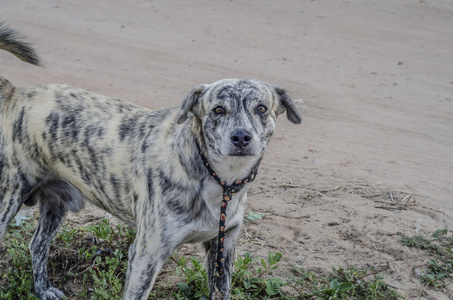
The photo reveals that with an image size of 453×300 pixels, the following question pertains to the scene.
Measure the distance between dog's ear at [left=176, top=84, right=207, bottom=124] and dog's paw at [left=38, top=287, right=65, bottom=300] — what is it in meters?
1.70

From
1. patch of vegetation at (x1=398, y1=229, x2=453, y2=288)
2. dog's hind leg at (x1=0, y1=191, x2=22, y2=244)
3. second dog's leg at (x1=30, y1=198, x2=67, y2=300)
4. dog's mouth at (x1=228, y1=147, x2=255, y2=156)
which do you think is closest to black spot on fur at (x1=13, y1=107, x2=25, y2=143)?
dog's hind leg at (x1=0, y1=191, x2=22, y2=244)

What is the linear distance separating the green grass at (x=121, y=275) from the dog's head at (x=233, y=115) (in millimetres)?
1131

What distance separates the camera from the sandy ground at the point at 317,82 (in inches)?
188

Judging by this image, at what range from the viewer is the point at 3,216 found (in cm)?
364

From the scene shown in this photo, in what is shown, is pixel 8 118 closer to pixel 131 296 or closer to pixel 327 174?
pixel 131 296

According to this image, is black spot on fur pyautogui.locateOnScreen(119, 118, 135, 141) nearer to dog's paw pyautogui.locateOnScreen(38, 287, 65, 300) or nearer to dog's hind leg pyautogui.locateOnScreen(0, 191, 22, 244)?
dog's hind leg pyautogui.locateOnScreen(0, 191, 22, 244)

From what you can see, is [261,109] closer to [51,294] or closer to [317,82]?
[51,294]

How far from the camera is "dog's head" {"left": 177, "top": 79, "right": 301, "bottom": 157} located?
10.2 feet

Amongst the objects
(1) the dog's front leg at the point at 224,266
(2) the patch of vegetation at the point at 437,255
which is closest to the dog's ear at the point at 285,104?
(1) the dog's front leg at the point at 224,266

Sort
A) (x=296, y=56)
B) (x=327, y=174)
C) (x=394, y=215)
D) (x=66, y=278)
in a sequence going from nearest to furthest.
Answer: (x=66, y=278) → (x=394, y=215) → (x=327, y=174) → (x=296, y=56)

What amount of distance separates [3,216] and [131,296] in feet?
3.35

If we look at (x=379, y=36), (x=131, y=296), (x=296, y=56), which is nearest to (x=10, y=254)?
(x=131, y=296)

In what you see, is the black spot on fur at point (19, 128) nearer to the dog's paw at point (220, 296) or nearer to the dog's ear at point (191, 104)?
the dog's ear at point (191, 104)

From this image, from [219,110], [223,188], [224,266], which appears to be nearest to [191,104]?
[219,110]
